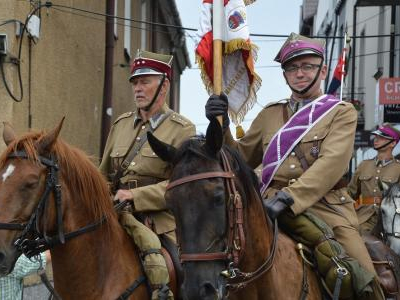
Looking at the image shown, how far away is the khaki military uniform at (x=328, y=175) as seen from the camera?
4.93 meters

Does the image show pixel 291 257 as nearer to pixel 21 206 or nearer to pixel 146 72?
pixel 21 206

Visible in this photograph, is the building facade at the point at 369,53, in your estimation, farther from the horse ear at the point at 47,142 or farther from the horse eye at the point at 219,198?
the horse eye at the point at 219,198

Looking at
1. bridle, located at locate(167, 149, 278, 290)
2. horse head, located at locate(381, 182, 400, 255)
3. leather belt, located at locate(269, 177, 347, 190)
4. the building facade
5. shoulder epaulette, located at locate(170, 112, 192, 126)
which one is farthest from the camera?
the building facade

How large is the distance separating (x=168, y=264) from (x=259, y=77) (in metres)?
1.69

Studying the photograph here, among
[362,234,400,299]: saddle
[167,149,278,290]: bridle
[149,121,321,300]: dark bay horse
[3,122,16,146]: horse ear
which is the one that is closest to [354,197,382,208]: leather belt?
[362,234,400,299]: saddle

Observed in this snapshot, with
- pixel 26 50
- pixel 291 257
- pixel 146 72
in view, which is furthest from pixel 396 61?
pixel 291 257

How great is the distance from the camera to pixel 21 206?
5.02 metres

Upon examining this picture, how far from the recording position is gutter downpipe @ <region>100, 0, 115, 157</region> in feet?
52.2

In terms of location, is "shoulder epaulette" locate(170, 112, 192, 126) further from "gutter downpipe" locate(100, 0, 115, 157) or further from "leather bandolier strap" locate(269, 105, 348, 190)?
"gutter downpipe" locate(100, 0, 115, 157)

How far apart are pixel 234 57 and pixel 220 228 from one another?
1983mm

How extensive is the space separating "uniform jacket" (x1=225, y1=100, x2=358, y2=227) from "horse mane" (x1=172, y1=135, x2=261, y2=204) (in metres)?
0.50

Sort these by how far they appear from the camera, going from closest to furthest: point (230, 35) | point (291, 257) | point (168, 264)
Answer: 1. point (291, 257)
2. point (230, 35)
3. point (168, 264)

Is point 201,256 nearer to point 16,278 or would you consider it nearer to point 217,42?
point 217,42

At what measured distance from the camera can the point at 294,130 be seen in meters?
5.34
